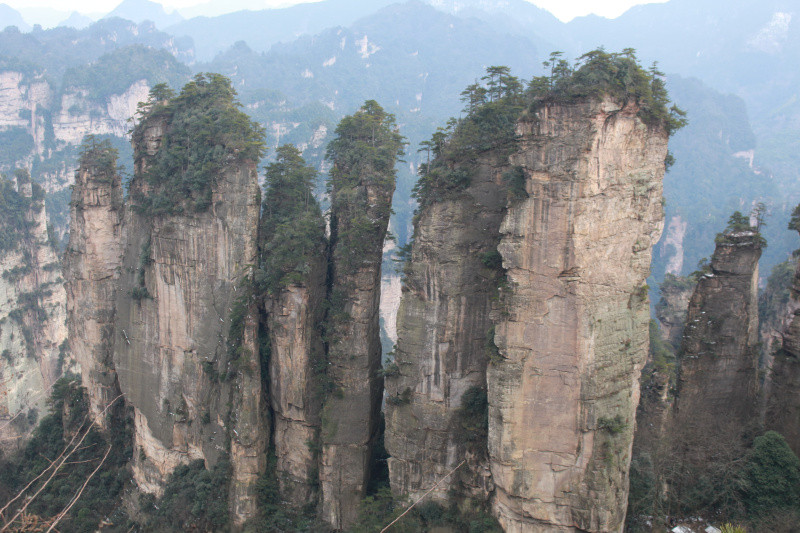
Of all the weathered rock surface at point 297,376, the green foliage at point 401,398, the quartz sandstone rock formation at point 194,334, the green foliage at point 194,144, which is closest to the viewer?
the green foliage at point 401,398

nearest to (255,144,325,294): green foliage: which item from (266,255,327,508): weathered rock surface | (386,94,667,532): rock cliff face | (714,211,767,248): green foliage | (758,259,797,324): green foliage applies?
(266,255,327,508): weathered rock surface

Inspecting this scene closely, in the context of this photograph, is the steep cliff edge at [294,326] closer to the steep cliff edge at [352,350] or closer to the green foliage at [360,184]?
the steep cliff edge at [352,350]

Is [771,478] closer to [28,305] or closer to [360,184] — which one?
[360,184]

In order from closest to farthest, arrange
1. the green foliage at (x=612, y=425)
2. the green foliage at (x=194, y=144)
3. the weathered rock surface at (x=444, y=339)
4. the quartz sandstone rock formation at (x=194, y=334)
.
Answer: the green foliage at (x=612, y=425), the weathered rock surface at (x=444, y=339), the quartz sandstone rock formation at (x=194, y=334), the green foliage at (x=194, y=144)

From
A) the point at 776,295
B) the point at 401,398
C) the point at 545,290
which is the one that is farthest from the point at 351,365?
the point at 776,295

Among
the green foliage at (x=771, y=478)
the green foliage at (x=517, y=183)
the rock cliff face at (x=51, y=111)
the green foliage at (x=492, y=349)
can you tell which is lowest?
the green foliage at (x=771, y=478)

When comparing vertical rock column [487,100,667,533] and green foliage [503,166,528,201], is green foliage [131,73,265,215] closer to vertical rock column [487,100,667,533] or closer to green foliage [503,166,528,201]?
green foliage [503,166,528,201]

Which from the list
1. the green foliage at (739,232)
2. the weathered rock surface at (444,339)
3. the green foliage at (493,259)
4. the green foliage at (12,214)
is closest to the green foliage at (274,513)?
the weathered rock surface at (444,339)
